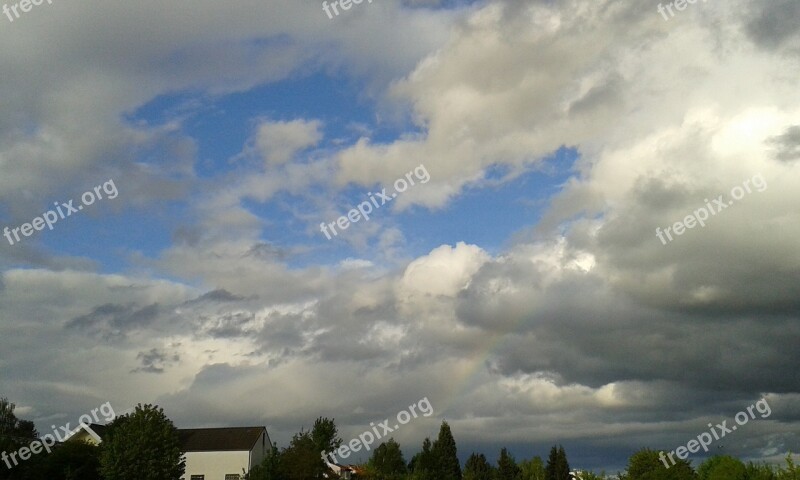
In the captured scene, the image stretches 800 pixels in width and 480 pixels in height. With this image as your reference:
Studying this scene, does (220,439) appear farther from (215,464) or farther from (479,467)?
(479,467)

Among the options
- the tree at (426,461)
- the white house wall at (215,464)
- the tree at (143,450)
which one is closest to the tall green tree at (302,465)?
the tree at (143,450)

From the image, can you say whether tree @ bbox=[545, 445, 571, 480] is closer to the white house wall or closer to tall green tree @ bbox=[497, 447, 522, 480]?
tall green tree @ bbox=[497, 447, 522, 480]

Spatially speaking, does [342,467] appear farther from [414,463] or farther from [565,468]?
[565,468]

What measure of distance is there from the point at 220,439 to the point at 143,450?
134 feet

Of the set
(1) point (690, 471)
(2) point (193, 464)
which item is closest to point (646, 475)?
(1) point (690, 471)

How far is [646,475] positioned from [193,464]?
5941 cm

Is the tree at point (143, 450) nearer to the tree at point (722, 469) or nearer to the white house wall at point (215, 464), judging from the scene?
the white house wall at point (215, 464)

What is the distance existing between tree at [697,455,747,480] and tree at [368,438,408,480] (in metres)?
38.6

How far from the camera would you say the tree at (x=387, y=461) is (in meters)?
102

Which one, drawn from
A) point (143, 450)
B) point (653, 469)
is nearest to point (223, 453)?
point (143, 450)

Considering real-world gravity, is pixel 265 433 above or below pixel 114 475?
above

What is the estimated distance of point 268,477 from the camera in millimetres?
70125

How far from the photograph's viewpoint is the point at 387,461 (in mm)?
102562

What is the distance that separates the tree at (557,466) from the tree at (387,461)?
62956mm
